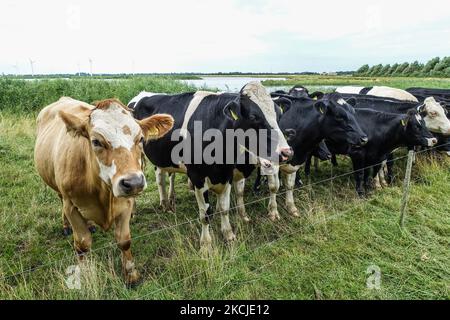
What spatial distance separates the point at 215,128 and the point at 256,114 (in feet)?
2.08

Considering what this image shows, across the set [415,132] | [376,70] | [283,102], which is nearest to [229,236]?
[283,102]

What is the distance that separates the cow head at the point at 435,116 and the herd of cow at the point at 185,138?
0.07ft

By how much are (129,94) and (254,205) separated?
11.3 meters

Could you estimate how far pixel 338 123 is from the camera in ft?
18.7

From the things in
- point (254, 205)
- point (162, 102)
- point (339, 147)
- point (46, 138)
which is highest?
point (162, 102)

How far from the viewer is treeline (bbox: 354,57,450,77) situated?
159 ft

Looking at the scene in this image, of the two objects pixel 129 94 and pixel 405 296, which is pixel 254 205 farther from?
pixel 129 94

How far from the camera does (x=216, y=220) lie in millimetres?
5465

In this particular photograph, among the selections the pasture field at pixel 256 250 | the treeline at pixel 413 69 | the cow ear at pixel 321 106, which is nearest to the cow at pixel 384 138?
the pasture field at pixel 256 250

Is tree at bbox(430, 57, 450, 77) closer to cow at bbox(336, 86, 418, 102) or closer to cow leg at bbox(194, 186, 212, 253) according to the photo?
cow at bbox(336, 86, 418, 102)

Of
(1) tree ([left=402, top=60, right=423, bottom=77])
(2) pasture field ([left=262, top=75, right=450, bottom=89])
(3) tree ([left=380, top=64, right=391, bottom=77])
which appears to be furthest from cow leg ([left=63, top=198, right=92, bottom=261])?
(3) tree ([left=380, top=64, right=391, bottom=77])

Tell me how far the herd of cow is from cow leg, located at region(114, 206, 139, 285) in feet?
0.04

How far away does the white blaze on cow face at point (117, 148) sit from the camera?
2764mm
